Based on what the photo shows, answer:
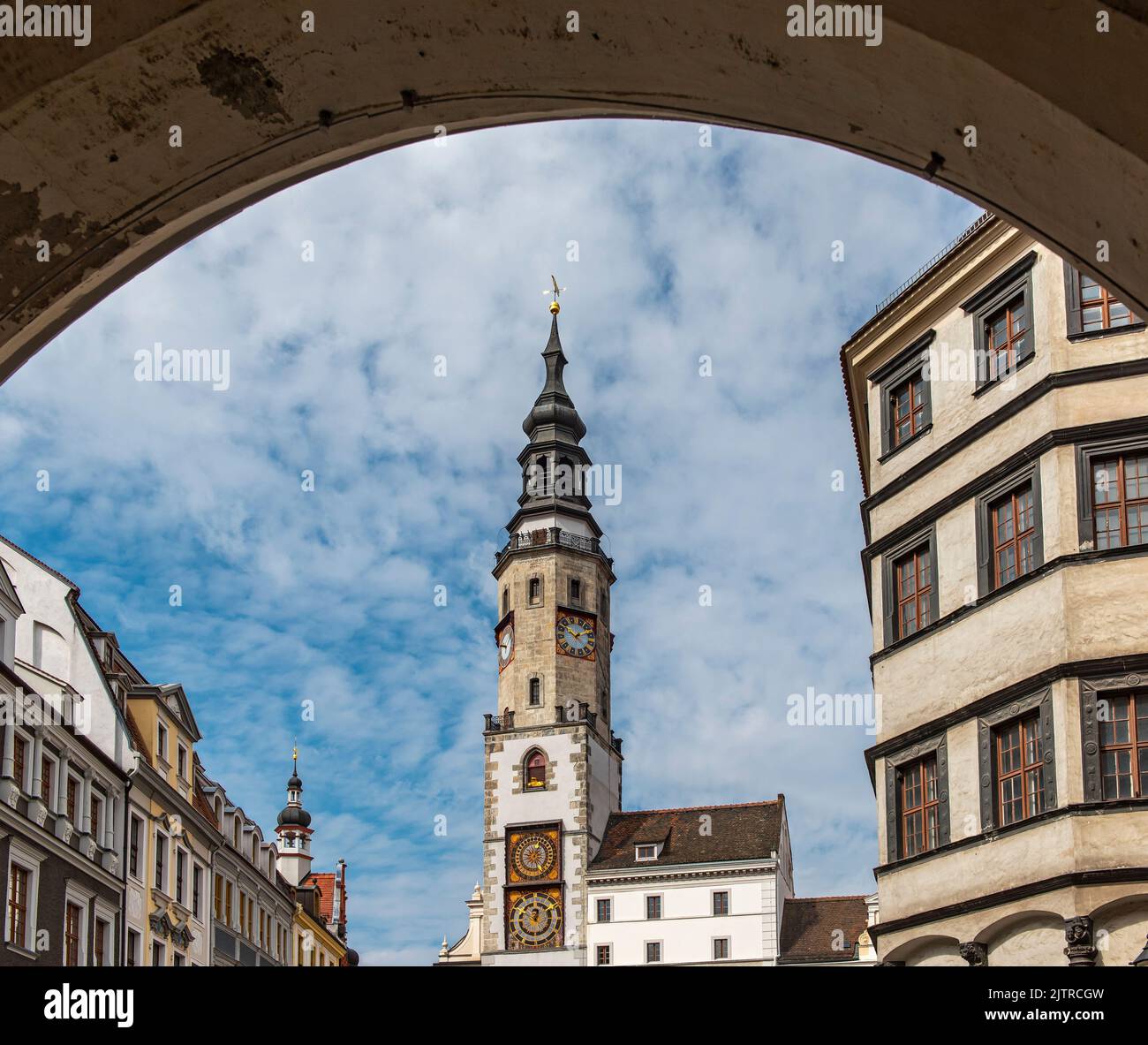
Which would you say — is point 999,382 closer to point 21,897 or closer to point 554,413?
point 21,897

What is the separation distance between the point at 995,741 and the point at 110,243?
62.9ft

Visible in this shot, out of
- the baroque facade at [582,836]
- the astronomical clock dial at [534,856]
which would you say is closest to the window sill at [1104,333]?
the baroque facade at [582,836]

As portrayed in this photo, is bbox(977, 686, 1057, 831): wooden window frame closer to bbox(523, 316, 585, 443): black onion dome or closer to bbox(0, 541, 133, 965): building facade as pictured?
bbox(0, 541, 133, 965): building facade

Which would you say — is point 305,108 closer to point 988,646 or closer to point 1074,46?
point 1074,46

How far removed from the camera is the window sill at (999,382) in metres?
22.6

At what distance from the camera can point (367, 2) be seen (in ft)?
12.8

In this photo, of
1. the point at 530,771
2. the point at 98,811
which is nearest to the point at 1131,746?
the point at 98,811

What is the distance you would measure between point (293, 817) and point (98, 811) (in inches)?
1886

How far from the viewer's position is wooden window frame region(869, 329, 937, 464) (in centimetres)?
2512

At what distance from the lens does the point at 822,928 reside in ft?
245

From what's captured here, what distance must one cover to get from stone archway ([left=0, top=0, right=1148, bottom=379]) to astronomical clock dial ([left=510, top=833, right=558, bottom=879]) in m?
76.6

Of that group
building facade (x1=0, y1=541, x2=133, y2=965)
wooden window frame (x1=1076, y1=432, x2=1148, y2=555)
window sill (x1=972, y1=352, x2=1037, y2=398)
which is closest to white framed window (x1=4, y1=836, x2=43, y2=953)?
building facade (x1=0, y1=541, x2=133, y2=965)
